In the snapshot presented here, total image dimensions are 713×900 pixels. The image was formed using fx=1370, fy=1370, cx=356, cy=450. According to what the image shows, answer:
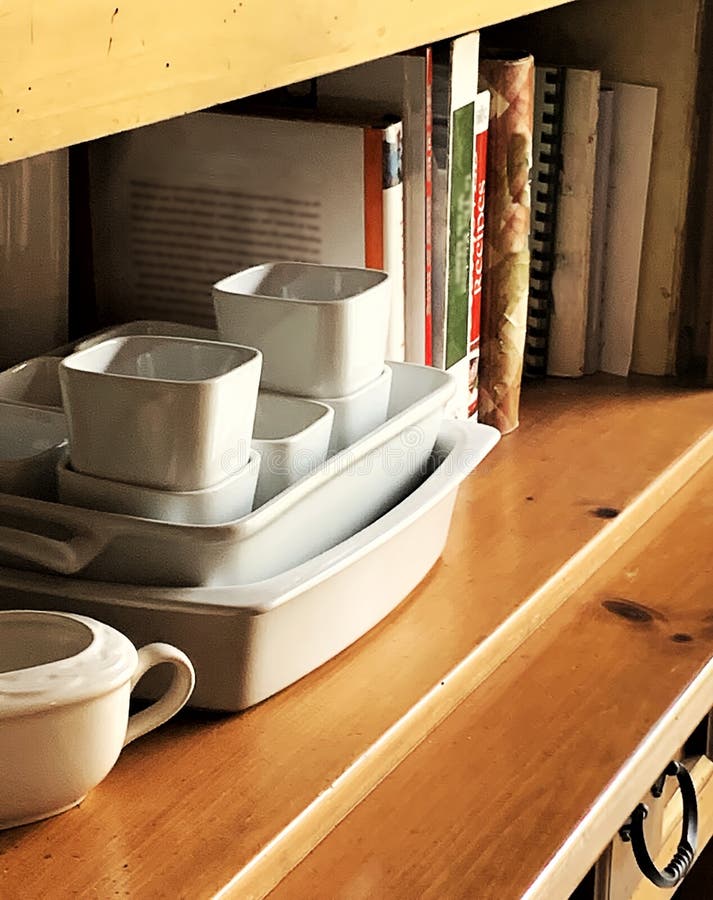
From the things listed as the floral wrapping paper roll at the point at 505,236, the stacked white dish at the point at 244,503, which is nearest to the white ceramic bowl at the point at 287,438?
the stacked white dish at the point at 244,503

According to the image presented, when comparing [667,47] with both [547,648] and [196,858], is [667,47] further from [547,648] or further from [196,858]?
[196,858]

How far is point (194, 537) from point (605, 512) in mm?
408

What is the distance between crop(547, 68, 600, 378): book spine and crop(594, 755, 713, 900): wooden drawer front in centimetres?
41

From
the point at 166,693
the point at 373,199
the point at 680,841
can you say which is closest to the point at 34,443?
the point at 166,693

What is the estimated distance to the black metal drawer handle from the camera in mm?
803

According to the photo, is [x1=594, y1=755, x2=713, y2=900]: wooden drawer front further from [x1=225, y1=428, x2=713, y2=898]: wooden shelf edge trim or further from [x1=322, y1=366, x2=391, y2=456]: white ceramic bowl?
[x1=322, y1=366, x2=391, y2=456]: white ceramic bowl

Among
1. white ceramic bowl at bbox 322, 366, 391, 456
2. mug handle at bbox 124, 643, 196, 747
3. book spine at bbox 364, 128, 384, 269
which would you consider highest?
book spine at bbox 364, 128, 384, 269

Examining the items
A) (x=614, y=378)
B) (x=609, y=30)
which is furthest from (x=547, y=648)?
(x=609, y=30)

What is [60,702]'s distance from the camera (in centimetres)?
54

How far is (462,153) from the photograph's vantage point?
0.95m

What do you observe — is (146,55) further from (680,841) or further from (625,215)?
(625,215)

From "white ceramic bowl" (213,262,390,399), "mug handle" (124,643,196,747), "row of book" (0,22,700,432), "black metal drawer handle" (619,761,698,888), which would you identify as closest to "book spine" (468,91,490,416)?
"row of book" (0,22,700,432)

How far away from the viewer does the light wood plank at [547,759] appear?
0.61 metres

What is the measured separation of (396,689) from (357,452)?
13cm
